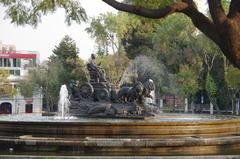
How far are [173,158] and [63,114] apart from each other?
43.4 feet

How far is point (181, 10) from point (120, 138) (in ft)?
23.7

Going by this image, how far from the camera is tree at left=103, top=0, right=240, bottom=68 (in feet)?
32.7

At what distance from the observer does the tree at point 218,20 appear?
32.7 ft

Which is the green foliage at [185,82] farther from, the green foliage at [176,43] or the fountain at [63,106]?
the fountain at [63,106]

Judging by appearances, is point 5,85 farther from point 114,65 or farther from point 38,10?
point 38,10

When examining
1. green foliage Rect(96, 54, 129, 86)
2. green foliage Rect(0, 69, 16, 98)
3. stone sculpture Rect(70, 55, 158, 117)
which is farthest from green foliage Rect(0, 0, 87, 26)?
green foliage Rect(0, 69, 16, 98)

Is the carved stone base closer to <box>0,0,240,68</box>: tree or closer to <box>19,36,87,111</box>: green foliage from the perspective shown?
<box>0,0,240,68</box>: tree

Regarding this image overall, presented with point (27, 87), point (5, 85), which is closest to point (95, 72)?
point (5, 85)

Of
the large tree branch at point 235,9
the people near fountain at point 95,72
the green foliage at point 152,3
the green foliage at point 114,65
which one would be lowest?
the people near fountain at point 95,72

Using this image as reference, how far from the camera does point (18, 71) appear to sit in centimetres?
8075

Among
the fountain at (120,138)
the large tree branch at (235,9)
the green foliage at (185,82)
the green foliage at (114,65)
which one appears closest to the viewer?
the large tree branch at (235,9)

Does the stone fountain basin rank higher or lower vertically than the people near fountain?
lower

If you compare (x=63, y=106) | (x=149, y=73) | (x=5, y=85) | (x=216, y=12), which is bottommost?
(x=63, y=106)

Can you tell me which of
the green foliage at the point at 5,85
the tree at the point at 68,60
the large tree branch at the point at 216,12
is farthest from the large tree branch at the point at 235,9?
the green foliage at the point at 5,85
